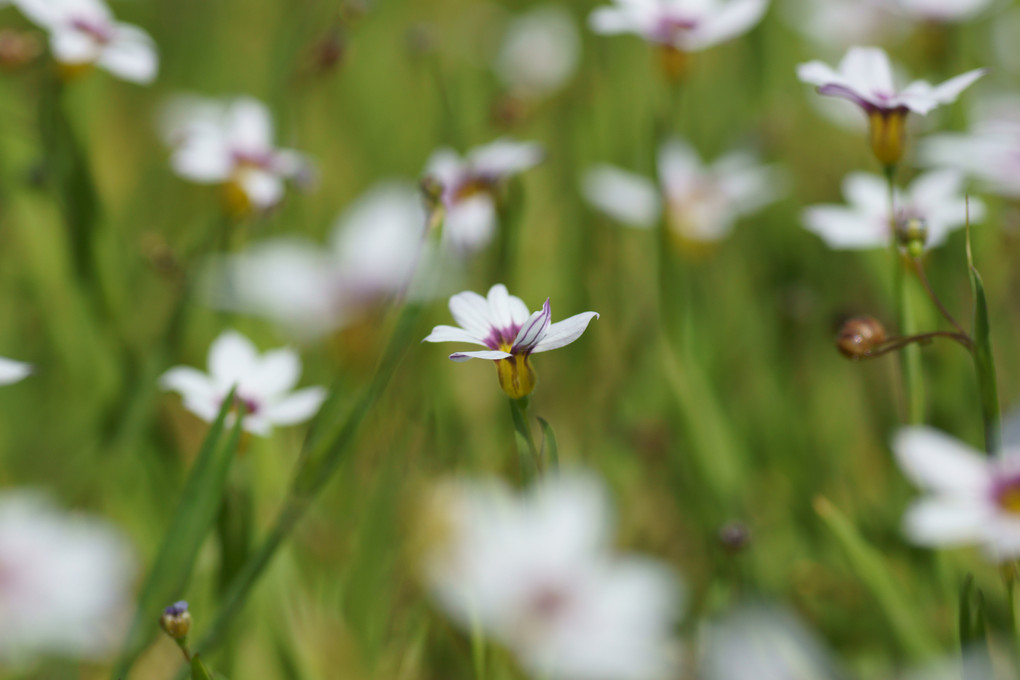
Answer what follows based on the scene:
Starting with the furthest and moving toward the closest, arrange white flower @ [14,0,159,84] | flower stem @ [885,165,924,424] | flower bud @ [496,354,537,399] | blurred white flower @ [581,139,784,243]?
blurred white flower @ [581,139,784,243] → white flower @ [14,0,159,84] → flower stem @ [885,165,924,424] → flower bud @ [496,354,537,399]

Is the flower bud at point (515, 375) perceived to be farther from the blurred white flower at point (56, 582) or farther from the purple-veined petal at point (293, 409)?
the blurred white flower at point (56, 582)

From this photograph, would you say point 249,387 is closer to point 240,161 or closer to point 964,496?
point 240,161

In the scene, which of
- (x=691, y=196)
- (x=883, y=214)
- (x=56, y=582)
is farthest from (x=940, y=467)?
(x=691, y=196)

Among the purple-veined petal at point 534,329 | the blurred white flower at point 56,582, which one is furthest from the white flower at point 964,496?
the blurred white flower at point 56,582

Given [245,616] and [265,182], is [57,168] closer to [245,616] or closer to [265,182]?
[265,182]

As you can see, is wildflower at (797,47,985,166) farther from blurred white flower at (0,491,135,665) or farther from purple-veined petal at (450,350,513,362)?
blurred white flower at (0,491,135,665)

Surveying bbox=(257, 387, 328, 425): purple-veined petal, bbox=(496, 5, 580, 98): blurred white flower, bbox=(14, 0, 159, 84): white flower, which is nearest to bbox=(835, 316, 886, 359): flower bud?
bbox=(257, 387, 328, 425): purple-veined petal

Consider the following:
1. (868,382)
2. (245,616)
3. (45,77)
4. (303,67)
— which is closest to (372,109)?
(303,67)
